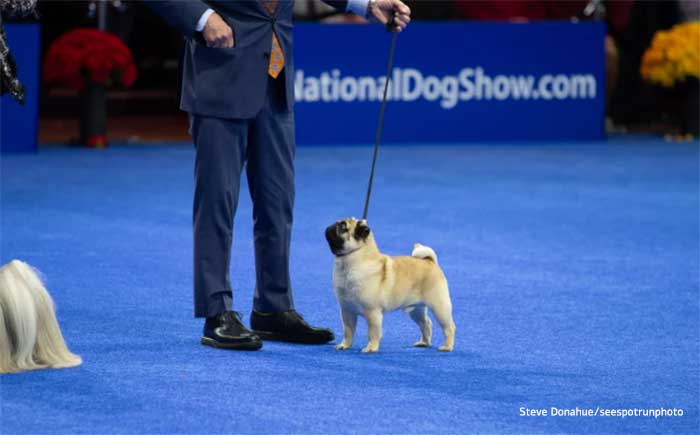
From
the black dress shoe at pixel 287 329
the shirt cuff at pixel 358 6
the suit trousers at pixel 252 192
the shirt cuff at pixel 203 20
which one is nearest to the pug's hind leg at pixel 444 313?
the black dress shoe at pixel 287 329

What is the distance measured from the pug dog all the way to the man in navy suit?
12.1 inches

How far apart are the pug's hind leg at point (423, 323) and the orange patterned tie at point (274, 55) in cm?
94

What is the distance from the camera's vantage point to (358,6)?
479 cm

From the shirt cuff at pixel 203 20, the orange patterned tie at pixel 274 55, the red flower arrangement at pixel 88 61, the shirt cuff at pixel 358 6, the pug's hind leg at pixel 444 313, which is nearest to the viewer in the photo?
the shirt cuff at pixel 203 20

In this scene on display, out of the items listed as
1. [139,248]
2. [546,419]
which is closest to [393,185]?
[139,248]

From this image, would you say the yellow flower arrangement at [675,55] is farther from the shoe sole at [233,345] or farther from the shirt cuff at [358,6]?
the shoe sole at [233,345]

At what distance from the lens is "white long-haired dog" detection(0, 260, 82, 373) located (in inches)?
160

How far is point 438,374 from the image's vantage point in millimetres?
4254

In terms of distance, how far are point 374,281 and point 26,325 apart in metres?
1.11

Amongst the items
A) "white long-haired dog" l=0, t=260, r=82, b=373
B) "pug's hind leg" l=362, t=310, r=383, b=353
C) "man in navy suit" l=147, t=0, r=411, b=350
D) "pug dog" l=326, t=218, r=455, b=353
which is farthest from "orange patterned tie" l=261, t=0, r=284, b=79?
"white long-haired dog" l=0, t=260, r=82, b=373

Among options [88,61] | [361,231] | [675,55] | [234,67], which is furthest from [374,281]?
[675,55]

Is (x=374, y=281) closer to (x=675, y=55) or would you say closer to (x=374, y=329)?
(x=374, y=329)

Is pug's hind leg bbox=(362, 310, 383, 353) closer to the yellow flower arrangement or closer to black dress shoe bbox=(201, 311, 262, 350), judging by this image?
black dress shoe bbox=(201, 311, 262, 350)

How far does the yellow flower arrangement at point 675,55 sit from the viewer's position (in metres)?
12.4
